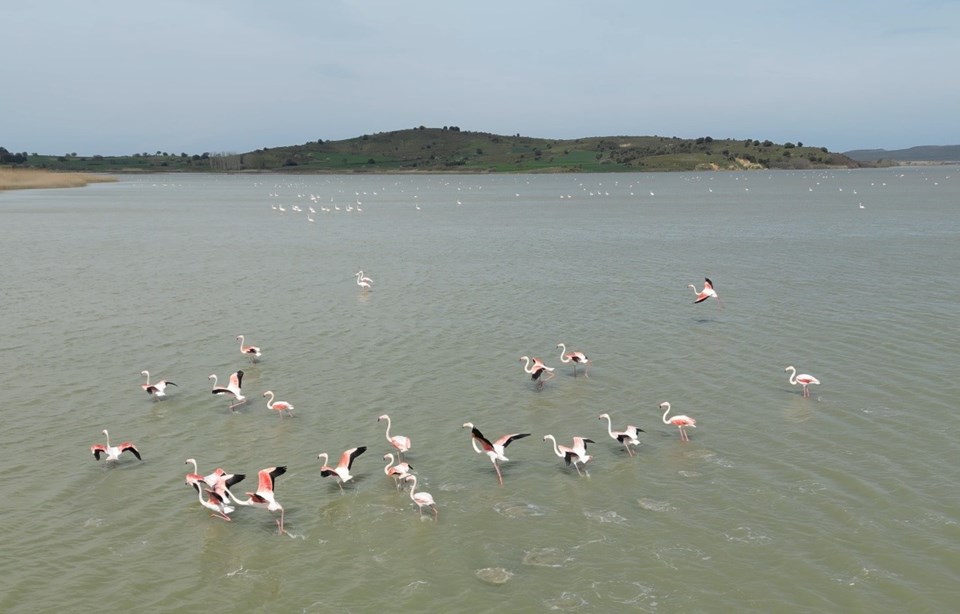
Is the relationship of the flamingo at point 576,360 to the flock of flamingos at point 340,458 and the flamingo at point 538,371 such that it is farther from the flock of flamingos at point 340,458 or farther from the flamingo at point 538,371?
the flock of flamingos at point 340,458

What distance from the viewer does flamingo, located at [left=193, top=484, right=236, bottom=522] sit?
1327cm

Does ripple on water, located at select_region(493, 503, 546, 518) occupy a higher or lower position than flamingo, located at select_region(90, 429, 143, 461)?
lower

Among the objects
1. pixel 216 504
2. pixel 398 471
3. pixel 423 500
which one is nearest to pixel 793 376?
pixel 398 471

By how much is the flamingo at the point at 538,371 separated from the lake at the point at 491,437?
1.24 feet

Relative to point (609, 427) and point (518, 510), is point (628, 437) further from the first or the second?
point (518, 510)

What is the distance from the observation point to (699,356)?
2266 cm

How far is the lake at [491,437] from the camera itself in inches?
453

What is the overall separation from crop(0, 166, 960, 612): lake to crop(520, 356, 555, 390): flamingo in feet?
1.24

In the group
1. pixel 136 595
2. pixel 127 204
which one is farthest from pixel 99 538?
pixel 127 204

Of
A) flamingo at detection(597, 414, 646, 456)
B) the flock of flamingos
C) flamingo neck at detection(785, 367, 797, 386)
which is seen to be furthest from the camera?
flamingo neck at detection(785, 367, 797, 386)

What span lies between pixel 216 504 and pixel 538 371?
8802 mm

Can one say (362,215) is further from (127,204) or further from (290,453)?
(290,453)

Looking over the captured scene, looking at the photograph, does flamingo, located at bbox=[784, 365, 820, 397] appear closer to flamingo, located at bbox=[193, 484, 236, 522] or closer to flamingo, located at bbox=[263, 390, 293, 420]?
flamingo, located at bbox=[263, 390, 293, 420]

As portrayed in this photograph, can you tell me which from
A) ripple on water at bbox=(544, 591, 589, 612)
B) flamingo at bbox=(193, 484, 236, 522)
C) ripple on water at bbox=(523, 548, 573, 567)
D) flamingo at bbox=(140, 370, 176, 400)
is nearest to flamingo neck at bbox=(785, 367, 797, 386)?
ripple on water at bbox=(523, 548, 573, 567)
